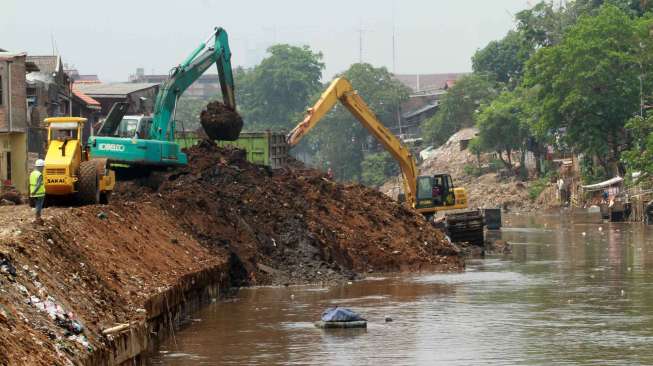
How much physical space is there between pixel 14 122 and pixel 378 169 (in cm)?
8636

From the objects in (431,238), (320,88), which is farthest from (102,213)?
(320,88)

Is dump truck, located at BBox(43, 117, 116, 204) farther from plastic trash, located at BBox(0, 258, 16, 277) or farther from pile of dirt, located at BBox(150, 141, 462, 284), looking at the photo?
plastic trash, located at BBox(0, 258, 16, 277)

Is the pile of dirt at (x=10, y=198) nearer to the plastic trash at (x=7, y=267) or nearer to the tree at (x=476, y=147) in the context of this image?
the plastic trash at (x=7, y=267)

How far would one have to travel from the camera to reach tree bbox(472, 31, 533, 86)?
145000 mm

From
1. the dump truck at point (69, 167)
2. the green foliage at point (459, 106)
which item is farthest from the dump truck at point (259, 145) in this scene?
the green foliage at point (459, 106)

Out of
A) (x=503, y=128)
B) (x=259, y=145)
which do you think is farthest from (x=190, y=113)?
(x=259, y=145)

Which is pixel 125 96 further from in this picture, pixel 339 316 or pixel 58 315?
pixel 58 315

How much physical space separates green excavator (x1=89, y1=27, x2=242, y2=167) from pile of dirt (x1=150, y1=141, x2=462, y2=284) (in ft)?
4.17

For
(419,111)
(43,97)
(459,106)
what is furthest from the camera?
(419,111)

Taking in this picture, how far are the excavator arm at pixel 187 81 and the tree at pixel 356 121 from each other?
99.1 m

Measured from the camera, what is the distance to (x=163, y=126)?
139 feet

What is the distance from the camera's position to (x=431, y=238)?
4569 centimetres

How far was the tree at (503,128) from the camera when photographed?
111m

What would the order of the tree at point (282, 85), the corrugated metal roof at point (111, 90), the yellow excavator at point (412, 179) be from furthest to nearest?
the tree at point (282, 85), the corrugated metal roof at point (111, 90), the yellow excavator at point (412, 179)
